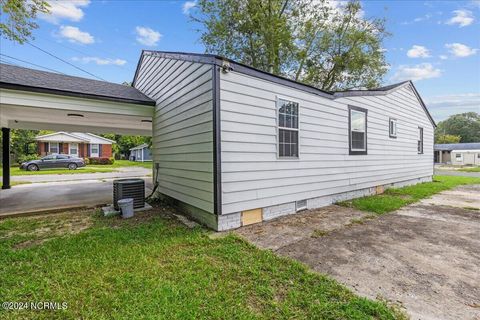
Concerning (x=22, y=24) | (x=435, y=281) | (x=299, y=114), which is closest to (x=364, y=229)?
(x=435, y=281)

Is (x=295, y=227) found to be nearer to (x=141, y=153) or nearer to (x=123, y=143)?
(x=141, y=153)

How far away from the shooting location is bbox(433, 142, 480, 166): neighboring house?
33509mm

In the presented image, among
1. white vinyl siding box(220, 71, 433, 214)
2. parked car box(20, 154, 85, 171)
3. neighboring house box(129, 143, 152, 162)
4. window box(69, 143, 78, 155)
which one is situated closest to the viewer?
white vinyl siding box(220, 71, 433, 214)

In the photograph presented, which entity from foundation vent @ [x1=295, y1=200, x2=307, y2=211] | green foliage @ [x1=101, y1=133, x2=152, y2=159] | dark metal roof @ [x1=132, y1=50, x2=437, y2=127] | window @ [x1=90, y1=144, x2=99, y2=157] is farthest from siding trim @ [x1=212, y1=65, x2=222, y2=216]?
green foliage @ [x1=101, y1=133, x2=152, y2=159]

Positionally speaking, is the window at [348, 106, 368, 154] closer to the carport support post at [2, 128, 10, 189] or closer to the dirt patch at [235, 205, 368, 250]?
the dirt patch at [235, 205, 368, 250]

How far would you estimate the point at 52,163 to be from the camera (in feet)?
60.6

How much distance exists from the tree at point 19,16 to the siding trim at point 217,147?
3524mm

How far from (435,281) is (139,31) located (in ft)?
61.5

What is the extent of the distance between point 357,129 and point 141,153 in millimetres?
35005

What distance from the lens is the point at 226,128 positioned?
4.11 m

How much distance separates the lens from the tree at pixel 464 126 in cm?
5531

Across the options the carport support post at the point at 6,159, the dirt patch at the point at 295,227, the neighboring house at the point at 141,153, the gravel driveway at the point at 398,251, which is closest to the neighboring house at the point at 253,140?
the dirt patch at the point at 295,227

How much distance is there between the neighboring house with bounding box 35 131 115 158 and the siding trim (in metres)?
26.7

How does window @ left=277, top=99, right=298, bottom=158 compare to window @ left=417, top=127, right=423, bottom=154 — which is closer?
window @ left=277, top=99, right=298, bottom=158
